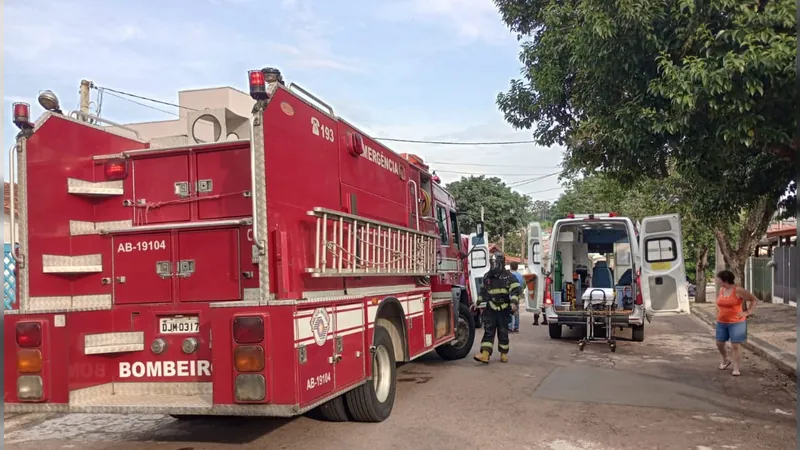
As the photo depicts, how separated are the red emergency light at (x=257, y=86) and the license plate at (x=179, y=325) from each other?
1.93 m

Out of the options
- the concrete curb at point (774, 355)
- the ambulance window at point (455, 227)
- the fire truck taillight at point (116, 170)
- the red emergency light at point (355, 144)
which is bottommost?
the concrete curb at point (774, 355)

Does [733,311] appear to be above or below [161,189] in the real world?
below

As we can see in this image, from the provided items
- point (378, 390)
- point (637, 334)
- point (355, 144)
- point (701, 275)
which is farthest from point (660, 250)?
point (701, 275)

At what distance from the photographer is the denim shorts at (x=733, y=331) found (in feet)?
27.9

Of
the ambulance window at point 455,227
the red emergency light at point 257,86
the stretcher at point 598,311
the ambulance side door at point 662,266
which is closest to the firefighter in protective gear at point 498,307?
the ambulance window at point 455,227

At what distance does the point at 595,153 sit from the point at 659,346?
19.3 feet

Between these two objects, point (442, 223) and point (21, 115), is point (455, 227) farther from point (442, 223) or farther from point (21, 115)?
point (21, 115)

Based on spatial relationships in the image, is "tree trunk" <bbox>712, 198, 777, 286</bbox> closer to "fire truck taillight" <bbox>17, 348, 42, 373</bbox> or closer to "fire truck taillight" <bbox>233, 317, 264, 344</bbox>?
"fire truck taillight" <bbox>233, 317, 264, 344</bbox>

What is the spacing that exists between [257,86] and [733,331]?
7141 millimetres

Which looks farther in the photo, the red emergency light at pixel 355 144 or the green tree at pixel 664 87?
the red emergency light at pixel 355 144

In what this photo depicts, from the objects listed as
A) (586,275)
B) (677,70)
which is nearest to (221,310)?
(677,70)

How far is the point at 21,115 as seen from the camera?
5242 millimetres

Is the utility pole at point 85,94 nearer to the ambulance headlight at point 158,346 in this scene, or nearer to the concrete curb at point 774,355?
the ambulance headlight at point 158,346

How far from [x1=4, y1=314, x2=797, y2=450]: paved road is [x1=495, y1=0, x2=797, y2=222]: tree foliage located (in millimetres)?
2683
